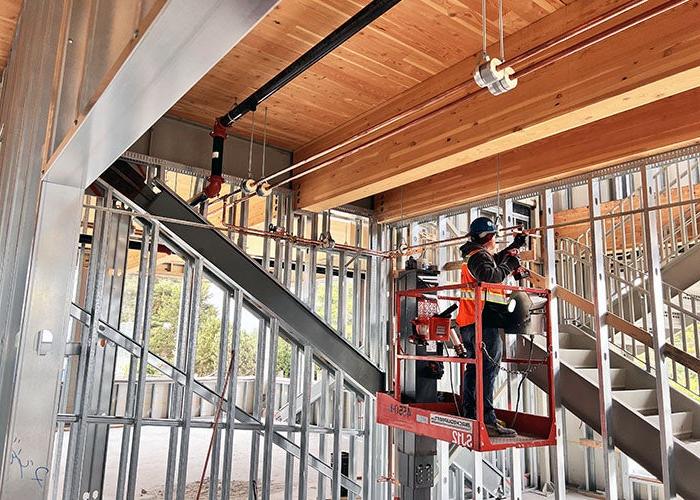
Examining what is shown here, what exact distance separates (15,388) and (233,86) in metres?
2.90

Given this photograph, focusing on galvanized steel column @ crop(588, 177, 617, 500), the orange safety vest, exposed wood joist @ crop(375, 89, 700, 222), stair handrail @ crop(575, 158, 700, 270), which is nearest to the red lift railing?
the orange safety vest

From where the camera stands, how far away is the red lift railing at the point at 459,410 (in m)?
3.07

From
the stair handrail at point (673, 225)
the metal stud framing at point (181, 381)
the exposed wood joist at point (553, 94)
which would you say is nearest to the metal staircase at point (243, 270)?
the metal stud framing at point (181, 381)

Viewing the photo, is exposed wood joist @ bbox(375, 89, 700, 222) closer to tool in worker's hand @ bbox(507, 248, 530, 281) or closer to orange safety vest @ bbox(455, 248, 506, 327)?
tool in worker's hand @ bbox(507, 248, 530, 281)

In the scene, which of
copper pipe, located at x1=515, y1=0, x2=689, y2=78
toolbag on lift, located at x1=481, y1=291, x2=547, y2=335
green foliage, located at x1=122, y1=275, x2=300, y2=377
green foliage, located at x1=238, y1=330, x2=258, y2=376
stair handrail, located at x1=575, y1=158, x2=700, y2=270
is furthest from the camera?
green foliage, located at x1=238, y1=330, x2=258, y2=376

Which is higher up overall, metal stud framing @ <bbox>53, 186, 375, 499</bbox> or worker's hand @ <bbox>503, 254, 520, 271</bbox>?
worker's hand @ <bbox>503, 254, 520, 271</bbox>

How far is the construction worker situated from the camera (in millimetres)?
3330

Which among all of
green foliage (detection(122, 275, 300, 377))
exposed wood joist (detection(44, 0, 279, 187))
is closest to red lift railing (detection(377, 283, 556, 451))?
exposed wood joist (detection(44, 0, 279, 187))

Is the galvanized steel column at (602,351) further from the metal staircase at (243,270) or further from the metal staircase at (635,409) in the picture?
the metal staircase at (243,270)

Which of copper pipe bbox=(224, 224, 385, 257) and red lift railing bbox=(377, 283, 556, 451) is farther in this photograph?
copper pipe bbox=(224, 224, 385, 257)

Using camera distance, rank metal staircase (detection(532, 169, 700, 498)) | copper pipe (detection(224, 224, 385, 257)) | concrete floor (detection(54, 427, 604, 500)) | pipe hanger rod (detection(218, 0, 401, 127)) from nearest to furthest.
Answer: pipe hanger rod (detection(218, 0, 401, 127))
metal staircase (detection(532, 169, 700, 498))
copper pipe (detection(224, 224, 385, 257))
concrete floor (detection(54, 427, 604, 500))

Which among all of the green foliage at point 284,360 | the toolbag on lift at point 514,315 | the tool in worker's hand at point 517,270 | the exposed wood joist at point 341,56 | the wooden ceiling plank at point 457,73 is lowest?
the green foliage at point 284,360

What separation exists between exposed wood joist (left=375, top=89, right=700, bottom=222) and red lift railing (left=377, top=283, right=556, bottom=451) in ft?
4.13

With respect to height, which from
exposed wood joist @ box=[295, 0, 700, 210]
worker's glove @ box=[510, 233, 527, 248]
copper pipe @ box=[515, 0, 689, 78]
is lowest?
worker's glove @ box=[510, 233, 527, 248]
